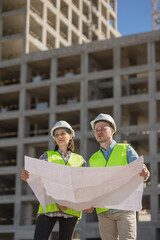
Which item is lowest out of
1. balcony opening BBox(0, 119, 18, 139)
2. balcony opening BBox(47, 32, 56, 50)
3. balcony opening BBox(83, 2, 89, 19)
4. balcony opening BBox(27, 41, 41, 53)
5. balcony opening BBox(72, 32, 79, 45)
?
balcony opening BBox(0, 119, 18, 139)

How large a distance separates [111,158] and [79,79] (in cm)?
3974

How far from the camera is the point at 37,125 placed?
167 ft

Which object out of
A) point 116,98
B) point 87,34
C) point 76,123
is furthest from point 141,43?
point 87,34

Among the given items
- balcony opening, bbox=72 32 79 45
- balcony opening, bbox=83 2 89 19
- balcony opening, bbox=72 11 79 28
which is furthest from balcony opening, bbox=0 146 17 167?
balcony opening, bbox=83 2 89 19

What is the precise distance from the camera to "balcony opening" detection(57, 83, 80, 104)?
46719 millimetres

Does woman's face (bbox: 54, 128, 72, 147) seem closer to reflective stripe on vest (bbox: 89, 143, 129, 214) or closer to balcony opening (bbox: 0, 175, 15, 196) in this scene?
reflective stripe on vest (bbox: 89, 143, 129, 214)

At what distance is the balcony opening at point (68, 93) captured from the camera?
153ft

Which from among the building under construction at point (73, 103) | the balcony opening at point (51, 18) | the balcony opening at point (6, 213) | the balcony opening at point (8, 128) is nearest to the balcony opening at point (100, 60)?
the building under construction at point (73, 103)

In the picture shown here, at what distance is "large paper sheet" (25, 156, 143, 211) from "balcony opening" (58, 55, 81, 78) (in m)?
40.7

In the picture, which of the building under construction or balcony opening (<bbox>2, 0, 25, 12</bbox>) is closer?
the building under construction

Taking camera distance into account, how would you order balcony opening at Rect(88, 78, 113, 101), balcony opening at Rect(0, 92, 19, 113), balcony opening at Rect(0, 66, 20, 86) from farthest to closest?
balcony opening at Rect(0, 66, 20, 86), balcony opening at Rect(0, 92, 19, 113), balcony opening at Rect(88, 78, 113, 101)

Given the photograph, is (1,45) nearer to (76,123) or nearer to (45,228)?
(76,123)

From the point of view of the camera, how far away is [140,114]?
48.7 m

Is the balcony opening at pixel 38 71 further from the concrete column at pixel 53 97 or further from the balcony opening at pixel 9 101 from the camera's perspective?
the balcony opening at pixel 9 101
